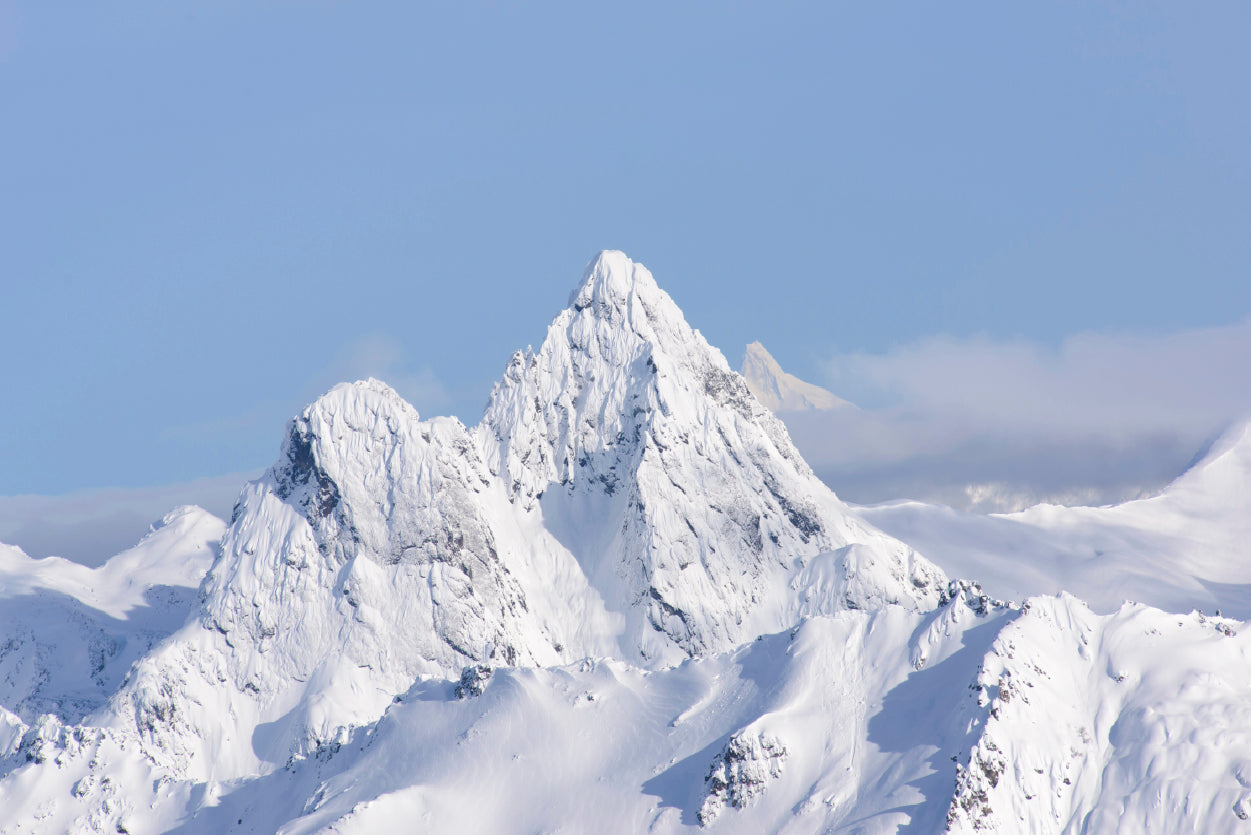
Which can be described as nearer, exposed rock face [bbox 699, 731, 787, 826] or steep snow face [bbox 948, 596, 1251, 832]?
steep snow face [bbox 948, 596, 1251, 832]

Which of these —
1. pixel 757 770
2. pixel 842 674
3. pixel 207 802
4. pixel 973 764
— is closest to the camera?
pixel 973 764

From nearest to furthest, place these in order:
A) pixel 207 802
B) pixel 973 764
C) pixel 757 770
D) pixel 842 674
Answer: pixel 973 764 → pixel 757 770 → pixel 842 674 → pixel 207 802

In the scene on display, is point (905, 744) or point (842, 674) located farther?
point (842, 674)

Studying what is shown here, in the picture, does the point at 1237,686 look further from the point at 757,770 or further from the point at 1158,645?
the point at 757,770

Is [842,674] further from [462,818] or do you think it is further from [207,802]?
[207,802]

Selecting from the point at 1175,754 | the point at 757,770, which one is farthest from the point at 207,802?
the point at 1175,754

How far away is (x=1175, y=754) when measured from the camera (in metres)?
157

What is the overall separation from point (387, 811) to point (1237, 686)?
87539 millimetres

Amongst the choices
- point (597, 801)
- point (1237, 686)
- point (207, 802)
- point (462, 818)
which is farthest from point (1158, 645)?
point (207, 802)

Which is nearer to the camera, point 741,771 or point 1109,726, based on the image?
point 741,771

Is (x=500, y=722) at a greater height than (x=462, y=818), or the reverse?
(x=500, y=722)

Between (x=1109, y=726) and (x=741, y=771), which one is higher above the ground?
(x=1109, y=726)

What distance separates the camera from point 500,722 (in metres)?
180

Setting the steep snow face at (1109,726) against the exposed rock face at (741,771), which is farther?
the exposed rock face at (741,771)
